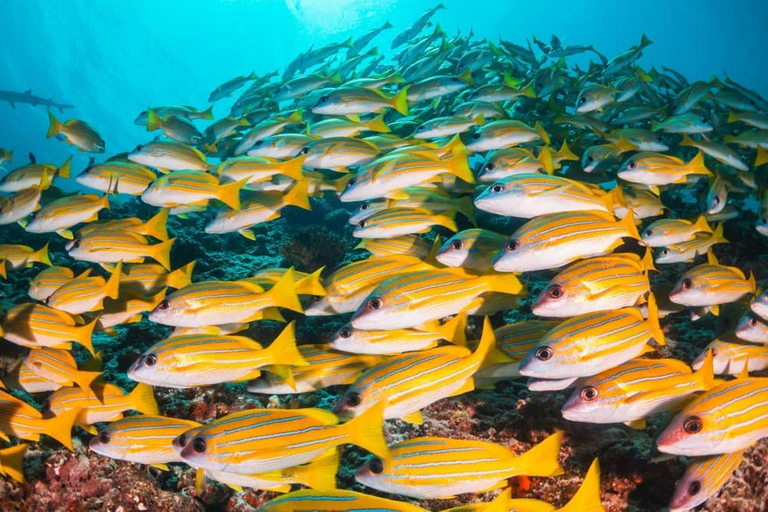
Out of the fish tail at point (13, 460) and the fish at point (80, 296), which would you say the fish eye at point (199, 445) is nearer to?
the fish tail at point (13, 460)

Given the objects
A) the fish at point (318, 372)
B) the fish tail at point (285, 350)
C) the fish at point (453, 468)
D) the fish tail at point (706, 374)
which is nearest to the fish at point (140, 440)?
the fish at point (318, 372)

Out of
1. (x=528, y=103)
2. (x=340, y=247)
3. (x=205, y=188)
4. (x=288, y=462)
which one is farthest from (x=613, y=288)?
(x=528, y=103)

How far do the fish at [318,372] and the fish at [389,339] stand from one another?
0.33 metres

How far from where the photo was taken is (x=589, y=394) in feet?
8.18

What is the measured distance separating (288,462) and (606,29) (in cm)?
13431

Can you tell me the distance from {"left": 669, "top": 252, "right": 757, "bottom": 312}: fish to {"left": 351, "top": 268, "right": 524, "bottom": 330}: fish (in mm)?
1602

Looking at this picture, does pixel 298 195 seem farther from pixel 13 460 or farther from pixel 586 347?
pixel 586 347

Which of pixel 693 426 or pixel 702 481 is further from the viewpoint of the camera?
pixel 702 481

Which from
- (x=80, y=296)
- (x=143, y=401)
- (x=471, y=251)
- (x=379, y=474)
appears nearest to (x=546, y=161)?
(x=471, y=251)

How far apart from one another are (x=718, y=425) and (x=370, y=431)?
1856mm

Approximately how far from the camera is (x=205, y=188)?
4777mm

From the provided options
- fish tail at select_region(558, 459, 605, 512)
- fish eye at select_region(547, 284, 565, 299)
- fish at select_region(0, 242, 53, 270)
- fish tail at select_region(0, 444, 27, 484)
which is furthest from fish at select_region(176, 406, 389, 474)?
fish at select_region(0, 242, 53, 270)

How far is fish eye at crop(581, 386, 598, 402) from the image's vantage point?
2.49 metres

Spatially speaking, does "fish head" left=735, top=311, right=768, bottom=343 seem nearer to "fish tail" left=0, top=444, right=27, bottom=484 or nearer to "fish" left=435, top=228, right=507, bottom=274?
"fish" left=435, top=228, right=507, bottom=274
